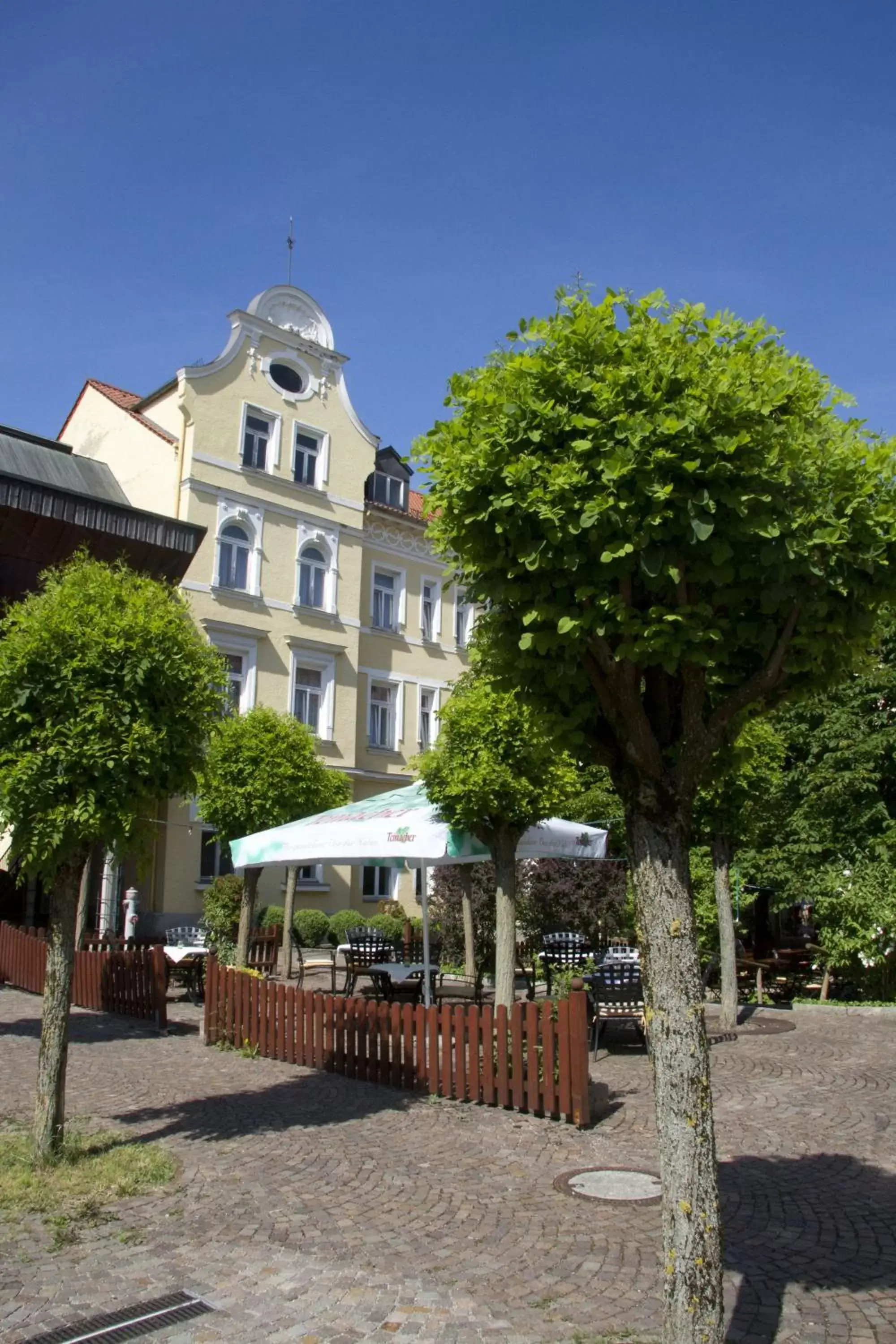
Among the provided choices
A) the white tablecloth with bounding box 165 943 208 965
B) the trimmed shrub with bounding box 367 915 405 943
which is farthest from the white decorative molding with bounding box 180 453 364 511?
the white tablecloth with bounding box 165 943 208 965

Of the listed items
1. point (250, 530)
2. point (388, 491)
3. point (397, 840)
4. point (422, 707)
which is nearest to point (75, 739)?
point (397, 840)

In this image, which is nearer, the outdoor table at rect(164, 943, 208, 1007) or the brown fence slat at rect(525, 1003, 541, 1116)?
the brown fence slat at rect(525, 1003, 541, 1116)

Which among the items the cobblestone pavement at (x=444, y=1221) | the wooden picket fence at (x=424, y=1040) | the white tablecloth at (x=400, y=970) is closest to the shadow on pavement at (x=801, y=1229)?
the cobblestone pavement at (x=444, y=1221)

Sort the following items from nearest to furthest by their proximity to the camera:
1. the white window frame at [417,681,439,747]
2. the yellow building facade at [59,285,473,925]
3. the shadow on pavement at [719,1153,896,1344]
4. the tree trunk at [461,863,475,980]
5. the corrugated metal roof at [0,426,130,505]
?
the shadow on pavement at [719,1153,896,1344], the tree trunk at [461,863,475,980], the corrugated metal roof at [0,426,130,505], the yellow building facade at [59,285,473,925], the white window frame at [417,681,439,747]

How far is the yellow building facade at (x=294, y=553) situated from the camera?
25500 mm

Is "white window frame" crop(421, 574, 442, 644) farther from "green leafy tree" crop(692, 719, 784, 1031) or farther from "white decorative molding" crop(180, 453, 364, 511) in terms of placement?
"green leafy tree" crop(692, 719, 784, 1031)

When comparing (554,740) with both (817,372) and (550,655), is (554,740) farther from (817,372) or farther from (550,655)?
(817,372)

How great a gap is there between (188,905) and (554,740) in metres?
20.8

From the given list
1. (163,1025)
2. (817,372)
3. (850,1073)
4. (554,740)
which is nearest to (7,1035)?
(163,1025)

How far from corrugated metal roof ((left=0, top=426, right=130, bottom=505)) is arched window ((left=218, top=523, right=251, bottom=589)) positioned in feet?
8.43

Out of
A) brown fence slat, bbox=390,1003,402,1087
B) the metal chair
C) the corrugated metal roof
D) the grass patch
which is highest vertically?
the corrugated metal roof

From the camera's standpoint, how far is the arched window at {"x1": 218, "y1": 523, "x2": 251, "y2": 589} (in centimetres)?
2594

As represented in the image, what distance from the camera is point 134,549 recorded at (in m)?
22.0

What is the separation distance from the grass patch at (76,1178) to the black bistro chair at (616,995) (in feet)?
17.9
